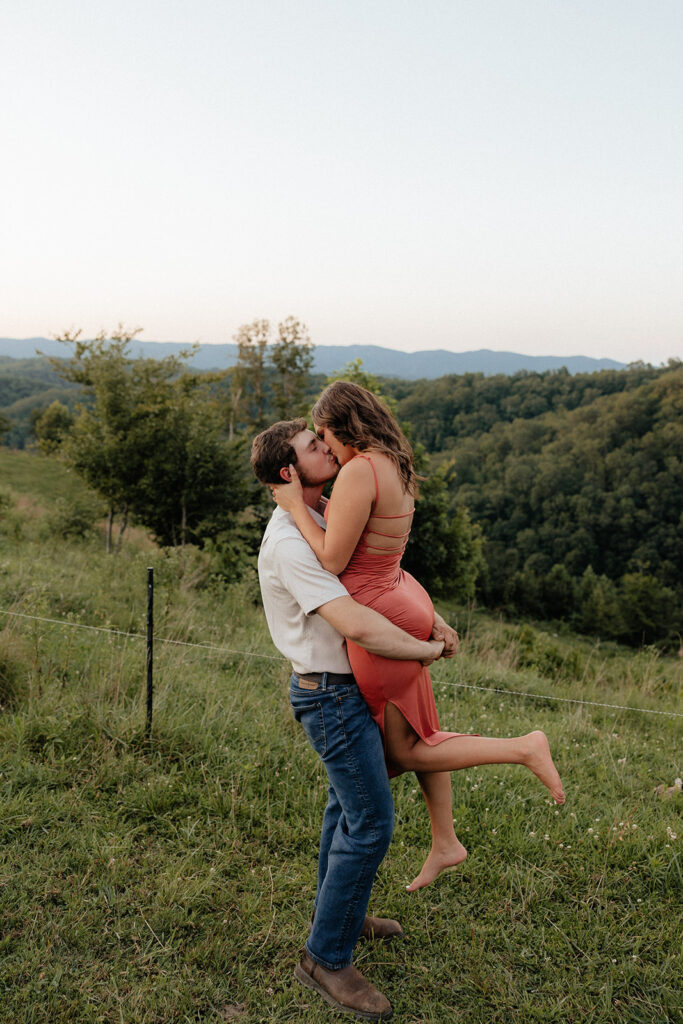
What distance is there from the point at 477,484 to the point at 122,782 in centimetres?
7098

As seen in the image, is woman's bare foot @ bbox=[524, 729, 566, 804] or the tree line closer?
woman's bare foot @ bbox=[524, 729, 566, 804]

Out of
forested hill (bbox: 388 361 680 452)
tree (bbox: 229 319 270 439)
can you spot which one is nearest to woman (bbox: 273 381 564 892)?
tree (bbox: 229 319 270 439)

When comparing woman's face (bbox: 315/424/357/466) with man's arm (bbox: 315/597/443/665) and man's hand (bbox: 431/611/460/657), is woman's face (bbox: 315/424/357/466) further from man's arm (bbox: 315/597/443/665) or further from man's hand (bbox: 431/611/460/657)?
man's hand (bbox: 431/611/460/657)

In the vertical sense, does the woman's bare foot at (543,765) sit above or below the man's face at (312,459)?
below

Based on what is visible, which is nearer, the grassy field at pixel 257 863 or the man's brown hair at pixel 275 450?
the man's brown hair at pixel 275 450

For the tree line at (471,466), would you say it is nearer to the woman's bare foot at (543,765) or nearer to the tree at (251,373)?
the tree at (251,373)

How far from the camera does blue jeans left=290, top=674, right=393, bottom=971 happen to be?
2.29 metres

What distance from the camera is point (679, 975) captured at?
8.36ft

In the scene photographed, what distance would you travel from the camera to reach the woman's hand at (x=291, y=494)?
2.35 meters

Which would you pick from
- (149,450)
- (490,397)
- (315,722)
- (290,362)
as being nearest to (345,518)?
Answer: (315,722)

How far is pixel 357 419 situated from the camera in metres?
2.26

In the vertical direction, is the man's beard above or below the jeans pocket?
above

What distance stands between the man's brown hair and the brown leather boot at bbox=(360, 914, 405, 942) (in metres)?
1.83

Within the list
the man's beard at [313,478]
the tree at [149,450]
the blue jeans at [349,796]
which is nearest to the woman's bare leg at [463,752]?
the blue jeans at [349,796]
